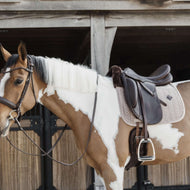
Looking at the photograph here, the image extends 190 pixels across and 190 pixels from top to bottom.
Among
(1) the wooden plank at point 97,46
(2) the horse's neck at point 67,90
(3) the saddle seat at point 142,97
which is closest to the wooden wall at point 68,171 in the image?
(1) the wooden plank at point 97,46

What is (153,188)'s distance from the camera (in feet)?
12.7

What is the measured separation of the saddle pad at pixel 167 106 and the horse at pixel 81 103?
4cm

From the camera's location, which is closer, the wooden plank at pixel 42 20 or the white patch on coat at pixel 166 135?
the white patch on coat at pixel 166 135

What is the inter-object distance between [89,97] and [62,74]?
0.27m

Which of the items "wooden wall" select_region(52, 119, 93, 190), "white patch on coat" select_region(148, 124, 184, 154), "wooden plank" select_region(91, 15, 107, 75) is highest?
"wooden plank" select_region(91, 15, 107, 75)

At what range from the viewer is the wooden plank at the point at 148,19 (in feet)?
10.4

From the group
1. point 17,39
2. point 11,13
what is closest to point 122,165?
point 11,13

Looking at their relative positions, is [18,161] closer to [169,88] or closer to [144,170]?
[144,170]

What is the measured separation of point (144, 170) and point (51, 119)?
1377 mm

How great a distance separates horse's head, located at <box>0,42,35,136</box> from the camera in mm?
2039

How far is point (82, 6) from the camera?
3.07 metres

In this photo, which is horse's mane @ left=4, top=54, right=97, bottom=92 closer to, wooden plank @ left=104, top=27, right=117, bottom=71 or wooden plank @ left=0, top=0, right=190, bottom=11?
wooden plank @ left=104, top=27, right=117, bottom=71

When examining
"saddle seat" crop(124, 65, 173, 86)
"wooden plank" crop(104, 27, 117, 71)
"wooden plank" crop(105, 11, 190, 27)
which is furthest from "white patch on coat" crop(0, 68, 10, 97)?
"wooden plank" crop(105, 11, 190, 27)

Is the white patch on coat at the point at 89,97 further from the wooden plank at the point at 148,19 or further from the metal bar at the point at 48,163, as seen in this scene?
the metal bar at the point at 48,163
